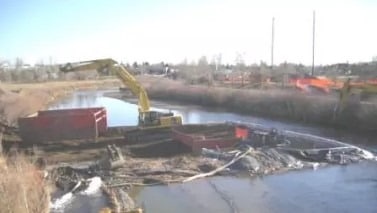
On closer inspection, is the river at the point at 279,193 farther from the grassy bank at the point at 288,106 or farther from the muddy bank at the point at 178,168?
the grassy bank at the point at 288,106

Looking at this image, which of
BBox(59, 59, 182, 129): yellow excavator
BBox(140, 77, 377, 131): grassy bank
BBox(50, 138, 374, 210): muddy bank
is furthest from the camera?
BBox(140, 77, 377, 131): grassy bank

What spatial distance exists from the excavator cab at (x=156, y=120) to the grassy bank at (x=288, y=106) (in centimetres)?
1138

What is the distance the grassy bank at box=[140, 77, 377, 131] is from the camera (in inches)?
1256

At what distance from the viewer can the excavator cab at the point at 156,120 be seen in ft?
90.9

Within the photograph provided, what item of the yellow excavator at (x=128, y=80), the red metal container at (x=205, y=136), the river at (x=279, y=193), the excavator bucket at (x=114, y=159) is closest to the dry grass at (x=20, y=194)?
the river at (x=279, y=193)

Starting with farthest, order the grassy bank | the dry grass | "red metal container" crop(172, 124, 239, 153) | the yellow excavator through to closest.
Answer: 1. the grassy bank
2. the yellow excavator
3. "red metal container" crop(172, 124, 239, 153)
4. the dry grass

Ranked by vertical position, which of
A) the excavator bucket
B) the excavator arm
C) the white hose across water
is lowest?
the white hose across water

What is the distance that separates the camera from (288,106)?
38.8 m

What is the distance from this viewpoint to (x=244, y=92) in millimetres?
47438

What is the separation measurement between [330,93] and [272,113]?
4.67 meters

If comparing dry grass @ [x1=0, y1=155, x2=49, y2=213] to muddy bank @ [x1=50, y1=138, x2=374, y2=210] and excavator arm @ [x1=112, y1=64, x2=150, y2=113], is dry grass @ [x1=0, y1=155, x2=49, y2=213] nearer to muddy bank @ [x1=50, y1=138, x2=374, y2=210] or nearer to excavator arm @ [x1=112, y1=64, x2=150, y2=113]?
muddy bank @ [x1=50, y1=138, x2=374, y2=210]

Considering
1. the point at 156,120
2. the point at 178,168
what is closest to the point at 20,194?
the point at 178,168

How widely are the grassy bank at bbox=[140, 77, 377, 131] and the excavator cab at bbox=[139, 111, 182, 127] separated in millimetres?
11383

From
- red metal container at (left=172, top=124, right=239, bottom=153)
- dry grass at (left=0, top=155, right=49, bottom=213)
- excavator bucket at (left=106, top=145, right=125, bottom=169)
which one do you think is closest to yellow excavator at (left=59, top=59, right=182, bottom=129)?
red metal container at (left=172, top=124, right=239, bottom=153)
